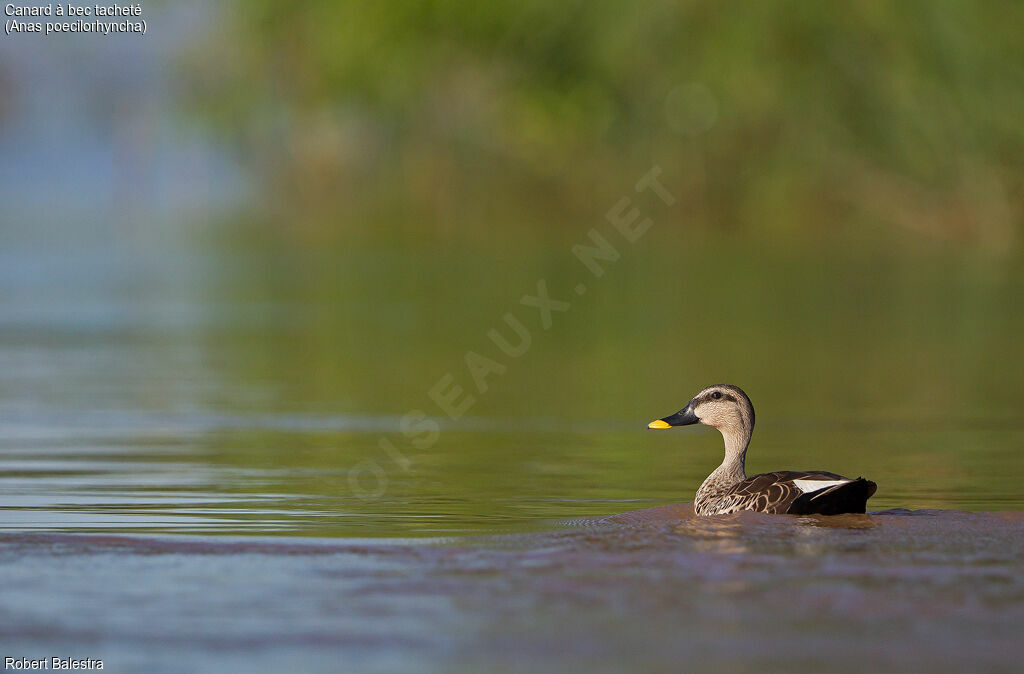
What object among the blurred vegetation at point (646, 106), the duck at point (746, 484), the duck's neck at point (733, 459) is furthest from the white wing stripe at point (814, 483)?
the blurred vegetation at point (646, 106)

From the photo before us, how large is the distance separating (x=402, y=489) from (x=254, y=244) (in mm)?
28740

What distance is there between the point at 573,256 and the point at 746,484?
2267 cm

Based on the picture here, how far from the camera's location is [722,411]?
8.84 m

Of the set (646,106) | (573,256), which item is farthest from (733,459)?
(646,106)

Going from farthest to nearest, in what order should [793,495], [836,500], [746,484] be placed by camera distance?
[746,484] → [793,495] → [836,500]

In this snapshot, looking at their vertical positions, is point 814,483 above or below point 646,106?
below

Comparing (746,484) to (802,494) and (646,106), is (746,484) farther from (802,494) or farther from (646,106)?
(646,106)

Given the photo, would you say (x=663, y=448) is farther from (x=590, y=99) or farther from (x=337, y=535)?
(x=590, y=99)

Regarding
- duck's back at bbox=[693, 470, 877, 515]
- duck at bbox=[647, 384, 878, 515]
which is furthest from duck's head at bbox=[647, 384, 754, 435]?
duck's back at bbox=[693, 470, 877, 515]

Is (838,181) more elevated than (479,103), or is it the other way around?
(479,103)

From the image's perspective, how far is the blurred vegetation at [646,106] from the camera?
2730 centimetres

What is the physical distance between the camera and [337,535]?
306 inches

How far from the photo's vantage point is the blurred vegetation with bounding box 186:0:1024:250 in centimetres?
2730

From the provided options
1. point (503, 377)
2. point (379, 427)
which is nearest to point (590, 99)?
point (503, 377)
